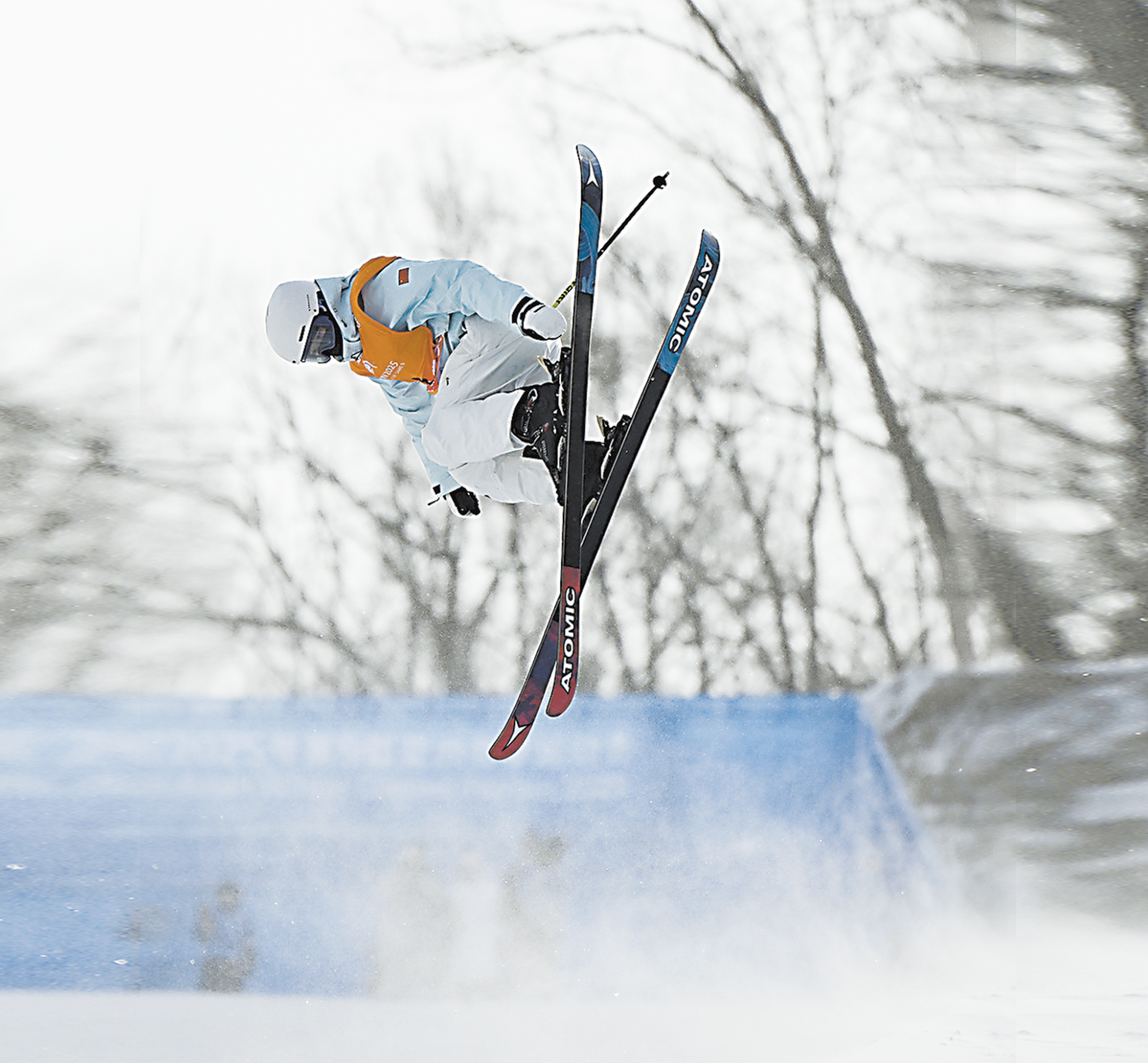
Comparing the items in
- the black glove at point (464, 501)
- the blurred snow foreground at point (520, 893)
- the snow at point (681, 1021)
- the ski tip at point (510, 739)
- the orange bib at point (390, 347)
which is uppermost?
the orange bib at point (390, 347)

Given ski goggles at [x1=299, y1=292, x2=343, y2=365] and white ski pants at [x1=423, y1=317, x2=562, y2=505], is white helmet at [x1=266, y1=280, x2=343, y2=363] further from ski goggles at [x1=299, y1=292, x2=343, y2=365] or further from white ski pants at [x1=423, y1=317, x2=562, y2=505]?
white ski pants at [x1=423, y1=317, x2=562, y2=505]

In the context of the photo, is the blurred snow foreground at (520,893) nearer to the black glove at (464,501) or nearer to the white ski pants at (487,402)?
the black glove at (464,501)

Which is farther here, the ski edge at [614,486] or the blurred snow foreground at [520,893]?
the blurred snow foreground at [520,893]

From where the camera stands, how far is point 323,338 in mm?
2441

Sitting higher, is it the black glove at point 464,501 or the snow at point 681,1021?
the black glove at point 464,501

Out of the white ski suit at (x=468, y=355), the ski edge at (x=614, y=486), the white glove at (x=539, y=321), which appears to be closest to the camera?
the white glove at (x=539, y=321)

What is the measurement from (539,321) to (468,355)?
0.32 meters

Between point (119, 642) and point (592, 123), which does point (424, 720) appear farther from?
point (592, 123)

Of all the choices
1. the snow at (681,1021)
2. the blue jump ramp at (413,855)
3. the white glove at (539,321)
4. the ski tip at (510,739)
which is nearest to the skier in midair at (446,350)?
the white glove at (539,321)

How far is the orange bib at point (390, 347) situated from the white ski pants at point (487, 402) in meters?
0.07

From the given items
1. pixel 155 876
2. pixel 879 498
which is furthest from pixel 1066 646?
pixel 155 876

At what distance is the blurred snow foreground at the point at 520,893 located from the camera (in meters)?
3.50

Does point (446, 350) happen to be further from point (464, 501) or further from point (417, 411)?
point (464, 501)

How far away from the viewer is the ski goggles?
2434 mm
